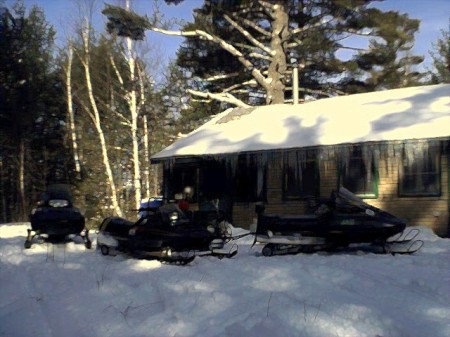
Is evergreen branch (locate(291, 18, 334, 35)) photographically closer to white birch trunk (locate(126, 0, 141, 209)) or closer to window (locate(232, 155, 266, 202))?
white birch trunk (locate(126, 0, 141, 209))

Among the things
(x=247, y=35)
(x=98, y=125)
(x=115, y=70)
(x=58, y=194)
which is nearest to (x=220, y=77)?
(x=247, y=35)

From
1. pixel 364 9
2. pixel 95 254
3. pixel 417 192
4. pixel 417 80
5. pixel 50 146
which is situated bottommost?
pixel 95 254

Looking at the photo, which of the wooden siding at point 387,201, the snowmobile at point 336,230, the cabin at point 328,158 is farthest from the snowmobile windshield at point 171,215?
the cabin at point 328,158

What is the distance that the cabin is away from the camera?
12742 mm

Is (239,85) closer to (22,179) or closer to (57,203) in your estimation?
(22,179)

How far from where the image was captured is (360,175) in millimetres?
13969

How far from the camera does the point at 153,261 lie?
902 centimetres

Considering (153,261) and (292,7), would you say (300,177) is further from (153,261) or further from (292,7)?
(292,7)

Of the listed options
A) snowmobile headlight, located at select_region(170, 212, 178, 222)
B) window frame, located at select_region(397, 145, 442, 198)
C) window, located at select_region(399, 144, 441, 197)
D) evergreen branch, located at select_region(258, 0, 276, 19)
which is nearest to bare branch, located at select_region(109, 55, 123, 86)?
evergreen branch, located at select_region(258, 0, 276, 19)

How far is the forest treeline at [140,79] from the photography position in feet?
79.8

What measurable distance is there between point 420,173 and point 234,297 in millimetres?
8720

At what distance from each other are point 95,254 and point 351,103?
34.1 ft

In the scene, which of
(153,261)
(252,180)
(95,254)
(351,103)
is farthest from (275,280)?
(351,103)

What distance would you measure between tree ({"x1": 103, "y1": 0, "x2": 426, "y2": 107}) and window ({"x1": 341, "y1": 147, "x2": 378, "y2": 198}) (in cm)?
1048
